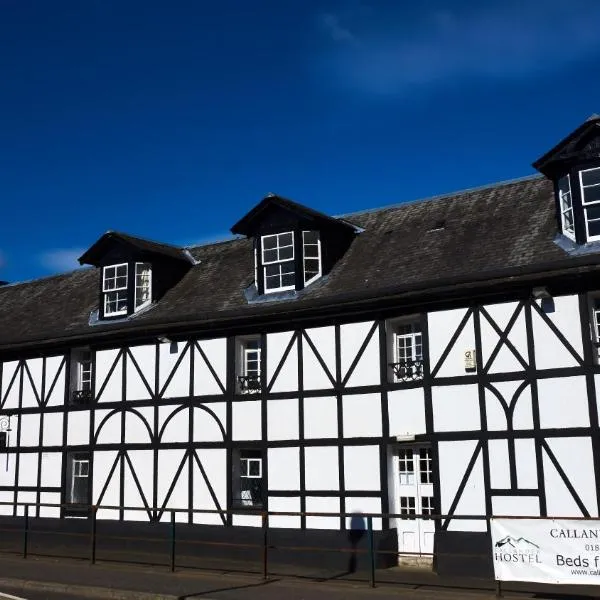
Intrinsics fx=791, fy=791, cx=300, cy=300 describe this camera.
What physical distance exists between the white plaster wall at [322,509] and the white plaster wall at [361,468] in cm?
44

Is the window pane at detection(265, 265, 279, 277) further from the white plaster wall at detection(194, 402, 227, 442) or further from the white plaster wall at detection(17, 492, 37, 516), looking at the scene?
the white plaster wall at detection(17, 492, 37, 516)

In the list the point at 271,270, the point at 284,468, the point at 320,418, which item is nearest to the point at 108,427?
the point at 284,468

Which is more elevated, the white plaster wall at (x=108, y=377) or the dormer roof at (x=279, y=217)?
the dormer roof at (x=279, y=217)

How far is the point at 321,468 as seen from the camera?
15.4 metres

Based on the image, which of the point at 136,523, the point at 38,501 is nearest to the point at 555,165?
the point at 136,523

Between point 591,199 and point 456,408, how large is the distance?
4462mm

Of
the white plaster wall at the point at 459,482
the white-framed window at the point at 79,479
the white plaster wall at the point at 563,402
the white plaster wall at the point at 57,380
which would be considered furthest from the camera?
the white plaster wall at the point at 57,380

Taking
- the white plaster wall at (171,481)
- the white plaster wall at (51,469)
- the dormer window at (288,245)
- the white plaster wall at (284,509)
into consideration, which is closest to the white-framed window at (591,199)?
the dormer window at (288,245)

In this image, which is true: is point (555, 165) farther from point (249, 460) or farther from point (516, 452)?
point (249, 460)

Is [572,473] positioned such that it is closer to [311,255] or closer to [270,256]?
[311,255]

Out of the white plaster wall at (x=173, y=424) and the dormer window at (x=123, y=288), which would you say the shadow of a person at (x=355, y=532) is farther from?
the dormer window at (x=123, y=288)

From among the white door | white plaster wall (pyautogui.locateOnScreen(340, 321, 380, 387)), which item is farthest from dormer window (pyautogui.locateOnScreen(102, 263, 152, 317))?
the white door

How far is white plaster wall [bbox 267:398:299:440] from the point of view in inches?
626

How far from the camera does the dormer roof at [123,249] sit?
1952cm
